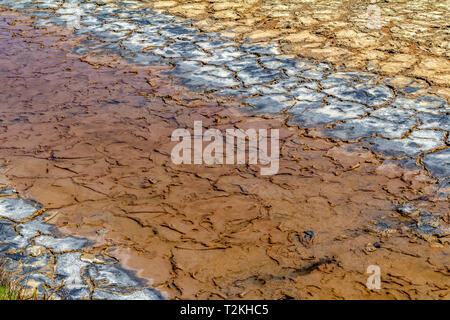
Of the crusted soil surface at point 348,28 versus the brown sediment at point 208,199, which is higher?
the crusted soil surface at point 348,28

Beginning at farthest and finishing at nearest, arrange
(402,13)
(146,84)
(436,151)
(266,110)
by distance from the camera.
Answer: (402,13), (146,84), (266,110), (436,151)

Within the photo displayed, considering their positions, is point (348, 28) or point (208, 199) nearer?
point (208, 199)

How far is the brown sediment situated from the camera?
2.93 m

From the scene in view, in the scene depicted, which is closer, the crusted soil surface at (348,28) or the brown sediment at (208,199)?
the brown sediment at (208,199)

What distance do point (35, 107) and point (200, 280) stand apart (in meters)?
2.96

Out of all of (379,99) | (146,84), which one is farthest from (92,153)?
(379,99)

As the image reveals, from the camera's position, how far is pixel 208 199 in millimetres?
3664

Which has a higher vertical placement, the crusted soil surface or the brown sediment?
the crusted soil surface

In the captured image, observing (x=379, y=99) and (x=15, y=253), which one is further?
(x=379, y=99)

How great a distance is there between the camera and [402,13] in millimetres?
7027

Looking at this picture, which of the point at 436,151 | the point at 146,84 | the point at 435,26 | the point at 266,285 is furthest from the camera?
the point at 435,26

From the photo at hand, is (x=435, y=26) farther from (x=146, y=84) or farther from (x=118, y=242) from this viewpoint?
(x=118, y=242)

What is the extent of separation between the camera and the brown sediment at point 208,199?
9.62ft

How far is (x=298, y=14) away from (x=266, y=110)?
9.45 ft
